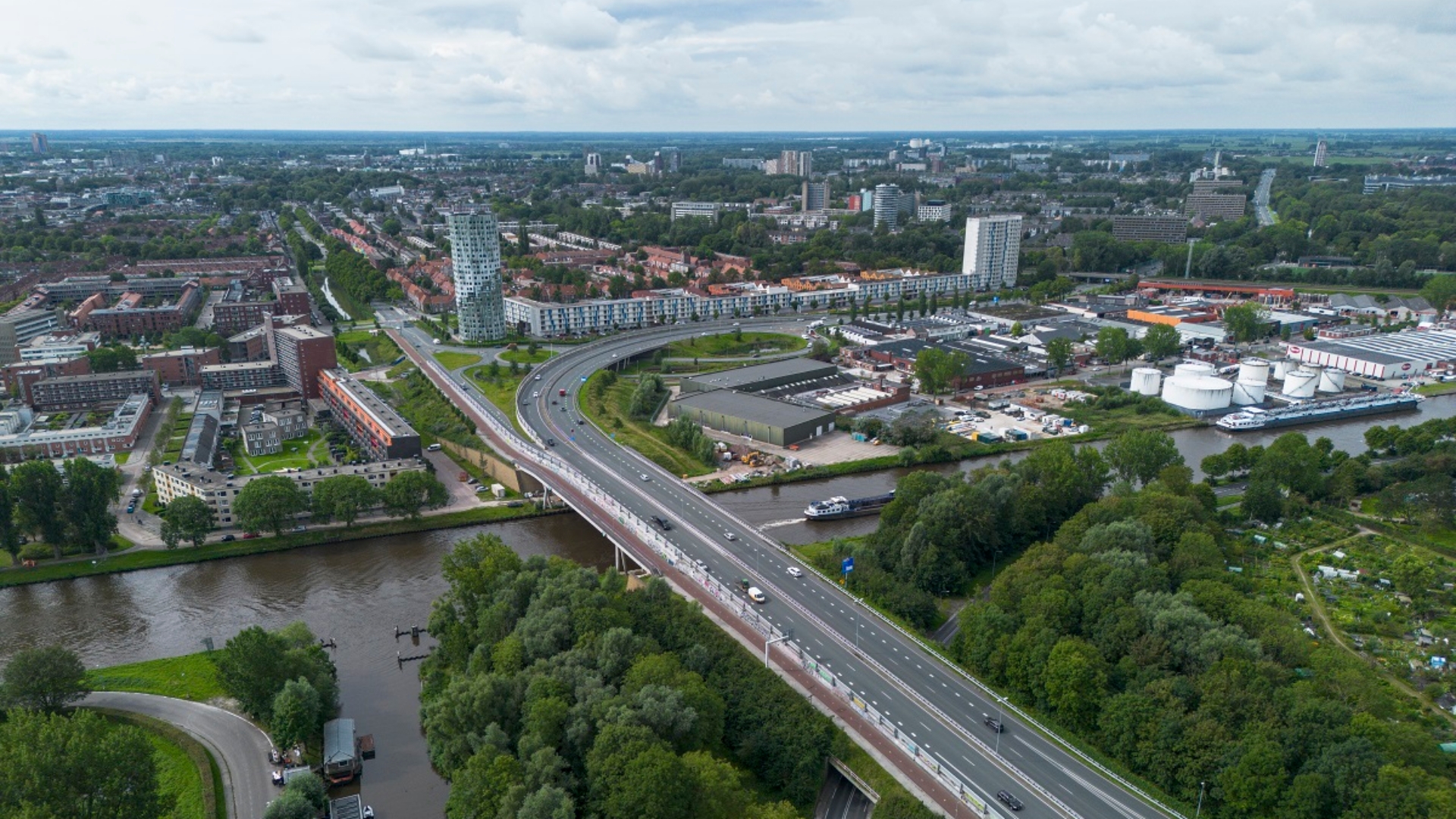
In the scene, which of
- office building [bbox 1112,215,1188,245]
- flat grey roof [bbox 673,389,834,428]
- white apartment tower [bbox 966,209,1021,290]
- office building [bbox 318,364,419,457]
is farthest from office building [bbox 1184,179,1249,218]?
office building [bbox 318,364,419,457]

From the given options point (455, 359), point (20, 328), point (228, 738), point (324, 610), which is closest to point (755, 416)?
point (455, 359)

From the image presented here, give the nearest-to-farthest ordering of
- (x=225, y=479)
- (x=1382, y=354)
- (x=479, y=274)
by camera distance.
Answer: (x=225, y=479) → (x=1382, y=354) → (x=479, y=274)

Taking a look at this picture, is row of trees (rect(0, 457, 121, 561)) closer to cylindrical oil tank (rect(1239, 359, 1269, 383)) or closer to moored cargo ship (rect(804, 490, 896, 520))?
moored cargo ship (rect(804, 490, 896, 520))

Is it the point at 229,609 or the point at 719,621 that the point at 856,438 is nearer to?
the point at 719,621

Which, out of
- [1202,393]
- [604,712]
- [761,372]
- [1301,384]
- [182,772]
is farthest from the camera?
[761,372]

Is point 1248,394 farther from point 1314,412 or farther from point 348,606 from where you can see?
point 348,606

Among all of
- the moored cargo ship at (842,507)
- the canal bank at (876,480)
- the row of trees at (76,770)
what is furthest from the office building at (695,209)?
the row of trees at (76,770)

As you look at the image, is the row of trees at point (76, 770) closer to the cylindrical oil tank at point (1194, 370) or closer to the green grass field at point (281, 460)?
the green grass field at point (281, 460)
